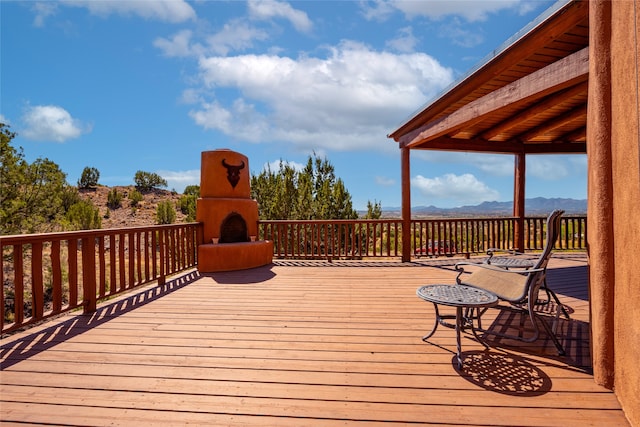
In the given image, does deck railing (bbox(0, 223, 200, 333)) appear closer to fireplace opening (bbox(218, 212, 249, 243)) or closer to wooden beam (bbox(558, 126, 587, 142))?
fireplace opening (bbox(218, 212, 249, 243))

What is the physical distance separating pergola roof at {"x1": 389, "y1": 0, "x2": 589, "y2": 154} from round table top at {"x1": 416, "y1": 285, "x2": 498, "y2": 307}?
84.8 inches

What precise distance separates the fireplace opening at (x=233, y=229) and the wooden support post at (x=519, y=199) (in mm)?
6475

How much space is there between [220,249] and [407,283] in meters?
3.19

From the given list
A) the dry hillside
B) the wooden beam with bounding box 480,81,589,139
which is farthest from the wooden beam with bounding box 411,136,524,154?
the dry hillside

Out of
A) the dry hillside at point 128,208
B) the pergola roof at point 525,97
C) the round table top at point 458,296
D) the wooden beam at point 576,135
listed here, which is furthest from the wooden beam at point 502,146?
the dry hillside at point 128,208

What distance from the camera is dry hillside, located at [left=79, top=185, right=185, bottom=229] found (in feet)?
73.6

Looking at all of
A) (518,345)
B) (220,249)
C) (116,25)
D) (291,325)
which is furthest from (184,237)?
(116,25)

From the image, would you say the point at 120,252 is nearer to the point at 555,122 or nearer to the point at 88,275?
the point at 88,275

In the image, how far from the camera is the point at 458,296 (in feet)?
7.45

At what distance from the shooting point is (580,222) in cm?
721

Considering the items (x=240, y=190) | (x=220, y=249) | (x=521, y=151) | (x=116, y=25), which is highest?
(x=116, y=25)

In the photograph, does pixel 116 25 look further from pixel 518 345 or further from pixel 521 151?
pixel 521 151

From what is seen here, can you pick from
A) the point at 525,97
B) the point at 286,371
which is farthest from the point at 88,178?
the point at 525,97

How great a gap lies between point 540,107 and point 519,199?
3689mm
